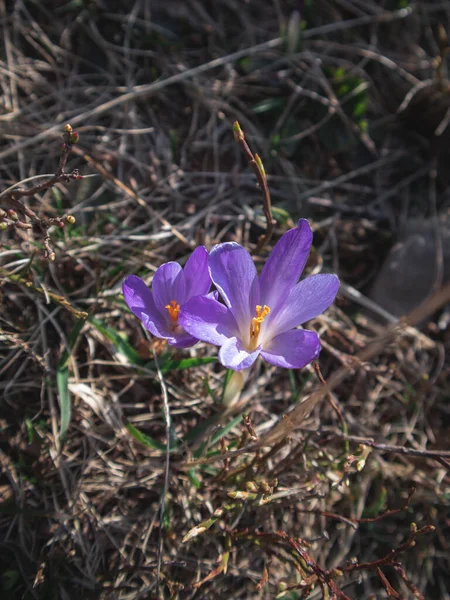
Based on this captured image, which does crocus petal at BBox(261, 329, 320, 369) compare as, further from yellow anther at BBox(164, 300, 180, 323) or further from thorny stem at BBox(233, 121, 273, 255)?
thorny stem at BBox(233, 121, 273, 255)

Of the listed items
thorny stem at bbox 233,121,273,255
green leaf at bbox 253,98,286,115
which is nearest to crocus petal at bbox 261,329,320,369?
thorny stem at bbox 233,121,273,255

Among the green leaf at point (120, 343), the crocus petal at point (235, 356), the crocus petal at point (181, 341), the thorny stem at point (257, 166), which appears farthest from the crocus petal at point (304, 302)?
the green leaf at point (120, 343)

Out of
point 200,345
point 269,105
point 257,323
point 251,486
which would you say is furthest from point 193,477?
point 269,105

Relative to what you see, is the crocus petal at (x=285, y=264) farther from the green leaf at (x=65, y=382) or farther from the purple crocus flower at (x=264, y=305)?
the green leaf at (x=65, y=382)

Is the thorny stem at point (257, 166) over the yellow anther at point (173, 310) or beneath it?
over

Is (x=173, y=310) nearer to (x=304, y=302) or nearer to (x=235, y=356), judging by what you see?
(x=235, y=356)

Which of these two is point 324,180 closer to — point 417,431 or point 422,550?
point 417,431
